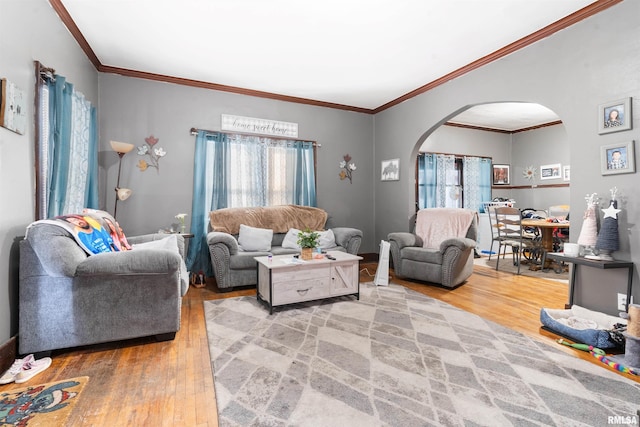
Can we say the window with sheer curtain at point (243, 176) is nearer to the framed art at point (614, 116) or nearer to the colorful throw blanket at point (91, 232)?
the colorful throw blanket at point (91, 232)

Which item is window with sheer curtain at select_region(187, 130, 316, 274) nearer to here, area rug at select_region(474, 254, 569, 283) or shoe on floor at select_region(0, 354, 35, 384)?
shoe on floor at select_region(0, 354, 35, 384)

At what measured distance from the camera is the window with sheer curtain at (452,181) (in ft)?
20.6

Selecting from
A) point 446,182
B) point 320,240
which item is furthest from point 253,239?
point 446,182

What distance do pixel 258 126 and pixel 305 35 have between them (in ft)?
6.17

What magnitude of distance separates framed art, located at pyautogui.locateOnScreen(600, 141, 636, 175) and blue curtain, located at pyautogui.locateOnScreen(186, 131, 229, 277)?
422 centimetres

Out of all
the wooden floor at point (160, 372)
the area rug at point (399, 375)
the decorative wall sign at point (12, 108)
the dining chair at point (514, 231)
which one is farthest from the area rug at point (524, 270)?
the decorative wall sign at point (12, 108)

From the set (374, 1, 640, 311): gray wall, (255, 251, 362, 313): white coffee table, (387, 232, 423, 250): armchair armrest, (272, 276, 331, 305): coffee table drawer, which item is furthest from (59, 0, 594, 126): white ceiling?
(272, 276, 331, 305): coffee table drawer

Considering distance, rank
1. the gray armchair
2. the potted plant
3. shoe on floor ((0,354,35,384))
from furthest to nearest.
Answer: the gray armchair < the potted plant < shoe on floor ((0,354,35,384))

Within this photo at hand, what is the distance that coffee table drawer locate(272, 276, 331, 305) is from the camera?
2.98 metres

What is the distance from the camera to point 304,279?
3105mm

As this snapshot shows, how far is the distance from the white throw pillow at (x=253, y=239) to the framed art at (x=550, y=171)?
20.6 feet

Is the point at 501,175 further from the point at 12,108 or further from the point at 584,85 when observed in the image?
the point at 12,108

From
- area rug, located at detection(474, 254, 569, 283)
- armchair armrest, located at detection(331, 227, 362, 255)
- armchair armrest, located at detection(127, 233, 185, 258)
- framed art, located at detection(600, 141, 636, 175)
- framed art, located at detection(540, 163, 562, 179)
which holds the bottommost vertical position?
area rug, located at detection(474, 254, 569, 283)

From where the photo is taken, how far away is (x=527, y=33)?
310cm
